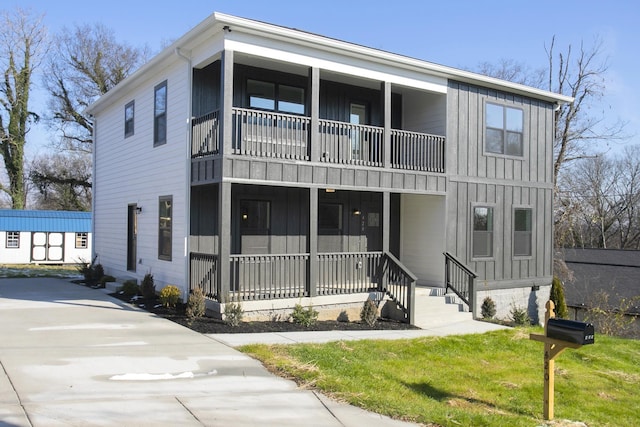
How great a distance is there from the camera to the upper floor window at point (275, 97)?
13.4 meters

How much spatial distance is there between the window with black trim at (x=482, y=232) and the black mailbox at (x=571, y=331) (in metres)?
9.42

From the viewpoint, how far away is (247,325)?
1084cm

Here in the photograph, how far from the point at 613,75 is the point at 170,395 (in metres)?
29.8

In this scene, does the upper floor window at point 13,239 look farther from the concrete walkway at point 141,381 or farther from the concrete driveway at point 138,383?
the concrete driveway at point 138,383

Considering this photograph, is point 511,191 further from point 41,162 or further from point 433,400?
point 41,162

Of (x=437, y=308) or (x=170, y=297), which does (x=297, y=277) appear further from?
(x=437, y=308)

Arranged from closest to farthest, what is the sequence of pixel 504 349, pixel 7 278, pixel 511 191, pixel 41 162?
pixel 504 349 → pixel 511 191 → pixel 7 278 → pixel 41 162

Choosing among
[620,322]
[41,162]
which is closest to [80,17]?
[41,162]

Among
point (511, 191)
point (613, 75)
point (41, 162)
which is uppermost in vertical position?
point (613, 75)

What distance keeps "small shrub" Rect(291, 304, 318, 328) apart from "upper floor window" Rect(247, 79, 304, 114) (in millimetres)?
5052

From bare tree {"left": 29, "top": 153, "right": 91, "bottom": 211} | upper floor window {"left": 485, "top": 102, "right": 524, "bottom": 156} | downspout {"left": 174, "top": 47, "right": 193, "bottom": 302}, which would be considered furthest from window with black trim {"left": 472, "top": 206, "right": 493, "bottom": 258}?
bare tree {"left": 29, "top": 153, "right": 91, "bottom": 211}

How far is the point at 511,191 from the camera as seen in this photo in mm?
16344

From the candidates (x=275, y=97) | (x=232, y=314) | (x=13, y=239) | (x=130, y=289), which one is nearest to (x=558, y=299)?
(x=275, y=97)

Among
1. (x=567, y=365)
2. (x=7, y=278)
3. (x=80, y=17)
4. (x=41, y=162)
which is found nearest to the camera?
(x=567, y=365)
